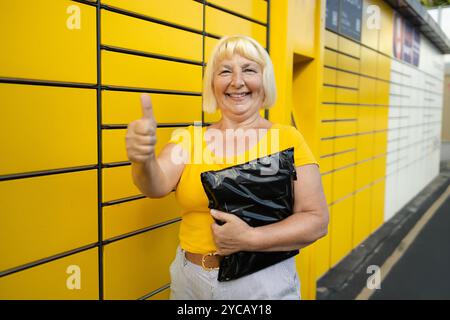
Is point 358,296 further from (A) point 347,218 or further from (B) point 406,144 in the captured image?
(B) point 406,144

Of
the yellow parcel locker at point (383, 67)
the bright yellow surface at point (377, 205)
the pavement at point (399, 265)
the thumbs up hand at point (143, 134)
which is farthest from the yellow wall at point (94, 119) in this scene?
the bright yellow surface at point (377, 205)

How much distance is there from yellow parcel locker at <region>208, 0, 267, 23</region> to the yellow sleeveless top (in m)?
1.63

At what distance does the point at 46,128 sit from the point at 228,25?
1.75 meters

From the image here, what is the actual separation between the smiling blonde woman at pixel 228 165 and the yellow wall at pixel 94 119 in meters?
0.60

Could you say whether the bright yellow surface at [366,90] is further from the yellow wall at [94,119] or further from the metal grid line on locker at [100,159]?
the metal grid line on locker at [100,159]

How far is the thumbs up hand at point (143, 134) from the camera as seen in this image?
1354 millimetres

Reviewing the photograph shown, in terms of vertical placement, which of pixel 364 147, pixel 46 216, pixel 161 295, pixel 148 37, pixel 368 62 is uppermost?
pixel 368 62

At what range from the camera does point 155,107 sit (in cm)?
258

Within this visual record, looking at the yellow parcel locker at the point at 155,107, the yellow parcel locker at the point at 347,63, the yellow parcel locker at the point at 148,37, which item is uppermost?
the yellow parcel locker at the point at 347,63

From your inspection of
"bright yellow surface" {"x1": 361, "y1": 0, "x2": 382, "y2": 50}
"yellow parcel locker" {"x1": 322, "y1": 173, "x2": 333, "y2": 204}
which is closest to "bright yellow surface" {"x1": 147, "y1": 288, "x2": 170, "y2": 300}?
"yellow parcel locker" {"x1": 322, "y1": 173, "x2": 333, "y2": 204}

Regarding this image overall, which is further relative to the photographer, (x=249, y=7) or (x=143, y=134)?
(x=249, y=7)

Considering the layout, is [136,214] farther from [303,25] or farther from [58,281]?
[303,25]

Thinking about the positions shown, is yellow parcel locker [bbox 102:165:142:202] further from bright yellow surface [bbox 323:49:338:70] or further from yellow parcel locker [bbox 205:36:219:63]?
bright yellow surface [bbox 323:49:338:70]

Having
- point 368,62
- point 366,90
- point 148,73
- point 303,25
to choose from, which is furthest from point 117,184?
point 368,62
